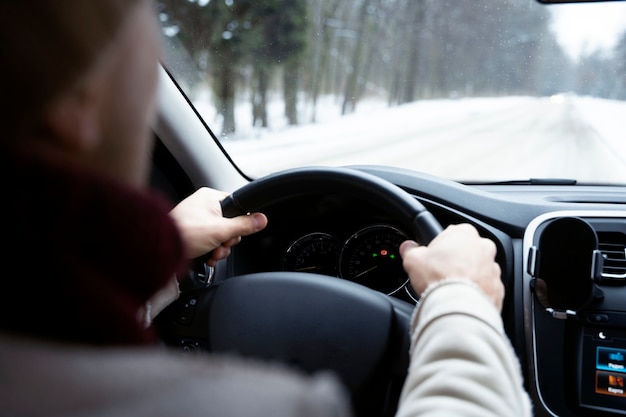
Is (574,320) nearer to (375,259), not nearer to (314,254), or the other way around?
(375,259)

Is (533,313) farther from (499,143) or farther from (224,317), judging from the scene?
(499,143)

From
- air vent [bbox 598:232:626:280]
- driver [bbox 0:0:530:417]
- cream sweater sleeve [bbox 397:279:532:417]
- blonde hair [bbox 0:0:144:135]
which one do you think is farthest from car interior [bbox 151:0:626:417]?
blonde hair [bbox 0:0:144:135]

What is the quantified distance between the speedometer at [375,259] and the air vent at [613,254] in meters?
0.69

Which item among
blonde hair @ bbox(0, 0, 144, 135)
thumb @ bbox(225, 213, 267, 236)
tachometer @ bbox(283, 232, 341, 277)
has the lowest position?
tachometer @ bbox(283, 232, 341, 277)

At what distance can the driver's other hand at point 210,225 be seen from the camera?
1932 mm

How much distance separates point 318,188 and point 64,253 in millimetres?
1372

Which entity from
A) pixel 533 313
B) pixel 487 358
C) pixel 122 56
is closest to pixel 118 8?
pixel 122 56

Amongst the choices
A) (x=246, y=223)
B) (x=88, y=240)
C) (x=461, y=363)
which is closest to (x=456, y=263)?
(x=461, y=363)

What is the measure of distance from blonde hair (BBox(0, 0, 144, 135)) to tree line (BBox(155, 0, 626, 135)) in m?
2.34

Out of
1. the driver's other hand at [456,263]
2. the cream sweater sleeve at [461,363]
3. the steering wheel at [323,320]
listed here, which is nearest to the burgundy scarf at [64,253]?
the cream sweater sleeve at [461,363]

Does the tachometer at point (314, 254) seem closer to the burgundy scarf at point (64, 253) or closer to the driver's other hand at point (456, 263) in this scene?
the driver's other hand at point (456, 263)

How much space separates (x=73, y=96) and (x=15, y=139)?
0.21 feet

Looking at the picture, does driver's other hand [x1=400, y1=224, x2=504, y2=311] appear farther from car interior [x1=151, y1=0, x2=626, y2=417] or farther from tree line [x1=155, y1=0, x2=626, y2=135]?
tree line [x1=155, y1=0, x2=626, y2=135]

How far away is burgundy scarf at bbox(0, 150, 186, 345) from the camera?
61 centimetres
